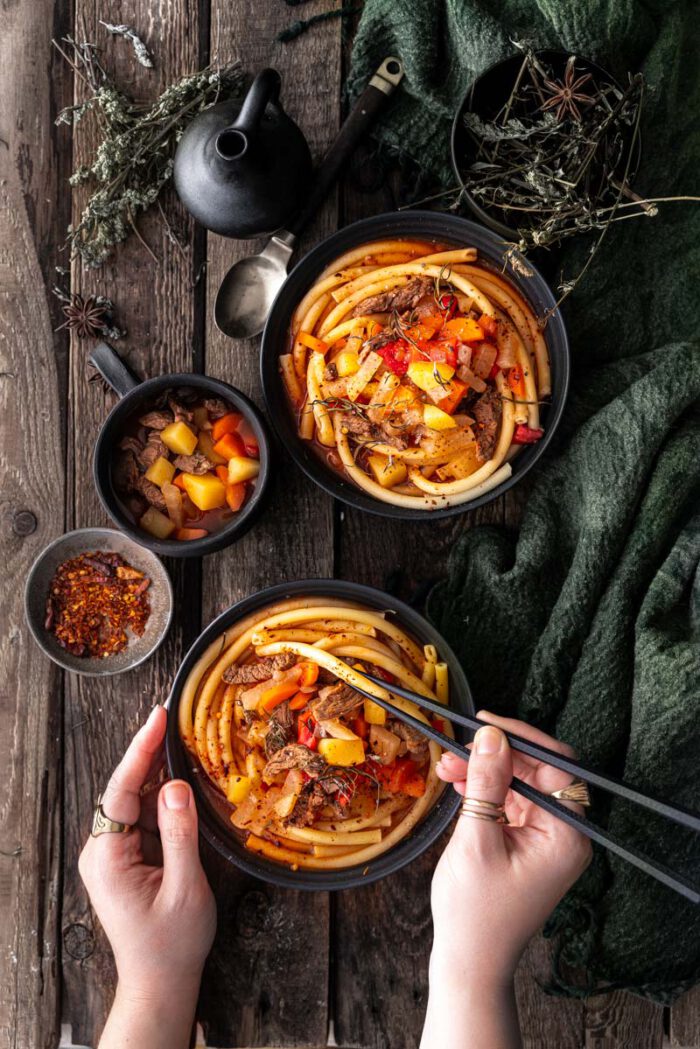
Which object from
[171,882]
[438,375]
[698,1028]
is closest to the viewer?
[438,375]

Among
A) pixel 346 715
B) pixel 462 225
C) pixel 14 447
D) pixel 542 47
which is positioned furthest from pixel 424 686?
pixel 542 47

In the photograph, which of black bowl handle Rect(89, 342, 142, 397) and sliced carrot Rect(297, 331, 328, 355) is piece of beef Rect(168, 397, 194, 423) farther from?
sliced carrot Rect(297, 331, 328, 355)

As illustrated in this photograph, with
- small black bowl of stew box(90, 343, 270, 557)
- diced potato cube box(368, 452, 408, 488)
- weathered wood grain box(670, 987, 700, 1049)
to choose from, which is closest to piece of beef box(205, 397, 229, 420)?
small black bowl of stew box(90, 343, 270, 557)

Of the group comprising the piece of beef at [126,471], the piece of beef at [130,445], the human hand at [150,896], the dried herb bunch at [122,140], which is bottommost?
the human hand at [150,896]

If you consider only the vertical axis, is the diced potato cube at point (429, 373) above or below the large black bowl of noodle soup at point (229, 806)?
above

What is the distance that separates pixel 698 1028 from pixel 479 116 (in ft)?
8.99

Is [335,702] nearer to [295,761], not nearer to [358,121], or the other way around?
[295,761]

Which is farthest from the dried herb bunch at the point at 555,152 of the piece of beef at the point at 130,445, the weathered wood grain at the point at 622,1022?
the weathered wood grain at the point at 622,1022

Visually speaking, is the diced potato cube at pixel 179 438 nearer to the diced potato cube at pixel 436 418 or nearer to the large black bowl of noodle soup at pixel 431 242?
the large black bowl of noodle soup at pixel 431 242

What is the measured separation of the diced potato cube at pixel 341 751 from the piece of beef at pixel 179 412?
3.25ft

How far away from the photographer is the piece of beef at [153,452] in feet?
8.70

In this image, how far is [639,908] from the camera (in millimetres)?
2629

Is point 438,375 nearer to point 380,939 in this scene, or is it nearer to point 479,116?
point 479,116

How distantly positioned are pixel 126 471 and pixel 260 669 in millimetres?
697
